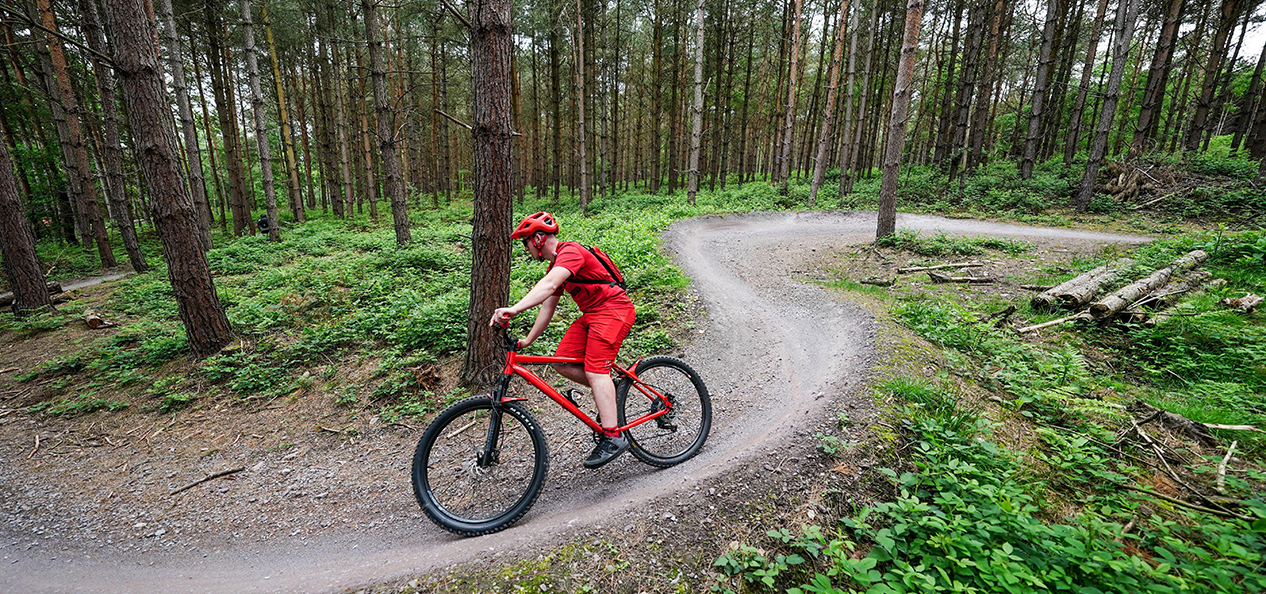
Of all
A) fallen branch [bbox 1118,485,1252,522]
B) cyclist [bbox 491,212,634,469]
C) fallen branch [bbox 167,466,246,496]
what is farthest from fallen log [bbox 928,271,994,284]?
fallen branch [bbox 167,466,246,496]

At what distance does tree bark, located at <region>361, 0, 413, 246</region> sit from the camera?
39.8 feet

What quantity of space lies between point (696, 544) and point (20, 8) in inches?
931

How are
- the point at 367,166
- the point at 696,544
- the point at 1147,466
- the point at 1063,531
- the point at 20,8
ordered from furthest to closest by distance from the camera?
1. the point at 367,166
2. the point at 20,8
3. the point at 1147,466
4. the point at 696,544
5. the point at 1063,531

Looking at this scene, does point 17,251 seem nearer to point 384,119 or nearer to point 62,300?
point 62,300

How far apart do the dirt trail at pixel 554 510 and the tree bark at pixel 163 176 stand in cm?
263

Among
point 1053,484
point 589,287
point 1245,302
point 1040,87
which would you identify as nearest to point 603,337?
point 589,287

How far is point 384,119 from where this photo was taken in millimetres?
12969

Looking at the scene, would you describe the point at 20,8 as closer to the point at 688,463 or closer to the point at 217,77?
the point at 217,77

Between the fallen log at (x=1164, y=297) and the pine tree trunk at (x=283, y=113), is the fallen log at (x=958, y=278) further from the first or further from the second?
the pine tree trunk at (x=283, y=113)

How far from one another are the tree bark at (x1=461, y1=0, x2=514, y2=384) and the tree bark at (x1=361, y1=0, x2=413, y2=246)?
29.7 ft

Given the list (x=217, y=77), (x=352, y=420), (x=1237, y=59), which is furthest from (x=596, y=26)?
(x=1237, y=59)

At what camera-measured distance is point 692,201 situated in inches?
846

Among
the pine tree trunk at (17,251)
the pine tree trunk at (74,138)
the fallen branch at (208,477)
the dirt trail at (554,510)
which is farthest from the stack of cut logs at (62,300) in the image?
the fallen branch at (208,477)

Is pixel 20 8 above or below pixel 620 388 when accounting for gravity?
above
